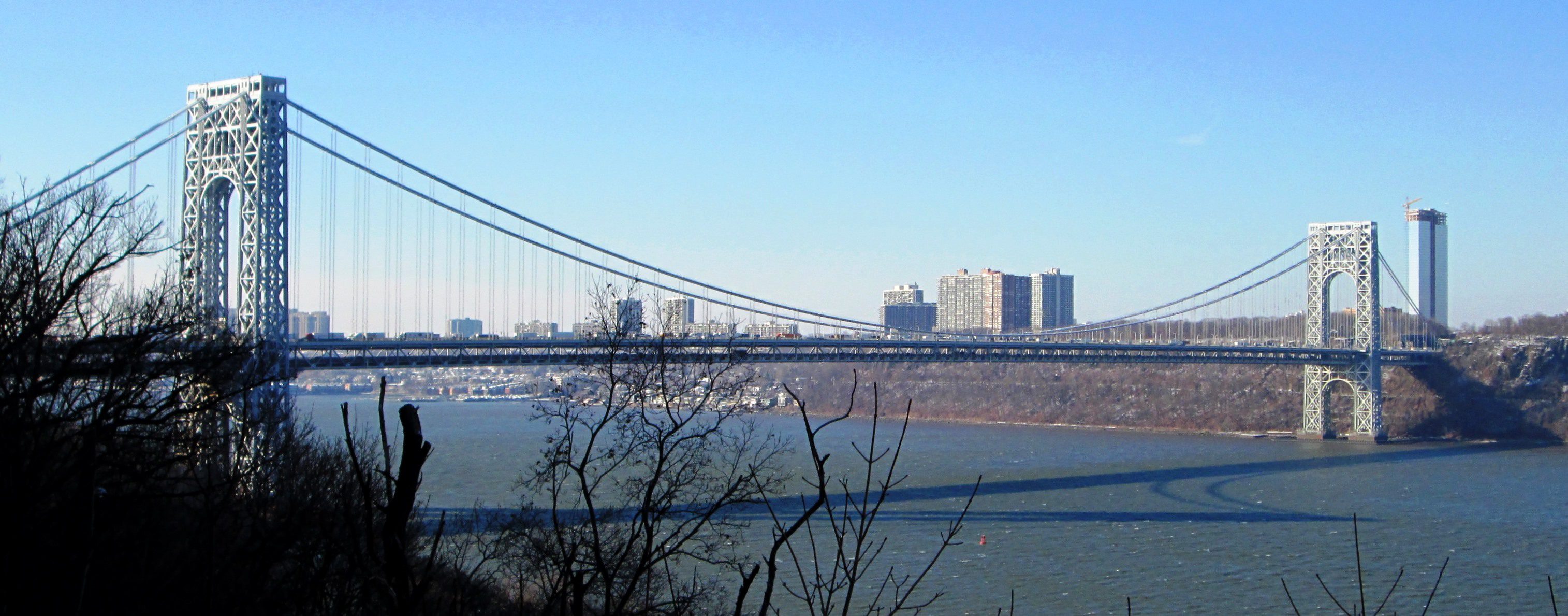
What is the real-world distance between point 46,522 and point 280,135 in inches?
625

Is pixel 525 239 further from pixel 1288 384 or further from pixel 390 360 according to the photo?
pixel 1288 384

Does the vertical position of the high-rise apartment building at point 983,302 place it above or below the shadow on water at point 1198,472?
above

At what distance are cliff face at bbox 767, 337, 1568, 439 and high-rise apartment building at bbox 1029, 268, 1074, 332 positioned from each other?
18585 mm

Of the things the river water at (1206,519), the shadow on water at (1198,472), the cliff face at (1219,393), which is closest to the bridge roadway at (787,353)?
the cliff face at (1219,393)

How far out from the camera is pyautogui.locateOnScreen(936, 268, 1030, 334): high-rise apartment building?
209ft

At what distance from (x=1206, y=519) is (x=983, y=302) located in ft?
150

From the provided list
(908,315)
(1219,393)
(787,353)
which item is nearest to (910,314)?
(908,315)

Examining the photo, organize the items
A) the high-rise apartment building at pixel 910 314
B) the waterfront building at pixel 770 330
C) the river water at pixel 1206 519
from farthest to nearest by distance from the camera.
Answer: the high-rise apartment building at pixel 910 314 < the waterfront building at pixel 770 330 < the river water at pixel 1206 519

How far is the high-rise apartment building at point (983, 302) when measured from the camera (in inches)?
2502

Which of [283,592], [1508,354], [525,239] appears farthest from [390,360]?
[1508,354]

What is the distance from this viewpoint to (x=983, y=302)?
6481 centimetres

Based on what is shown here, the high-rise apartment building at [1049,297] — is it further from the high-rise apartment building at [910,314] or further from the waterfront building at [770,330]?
the waterfront building at [770,330]

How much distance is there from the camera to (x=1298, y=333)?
4344 cm

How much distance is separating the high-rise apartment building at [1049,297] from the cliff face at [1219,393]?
18.6 meters
